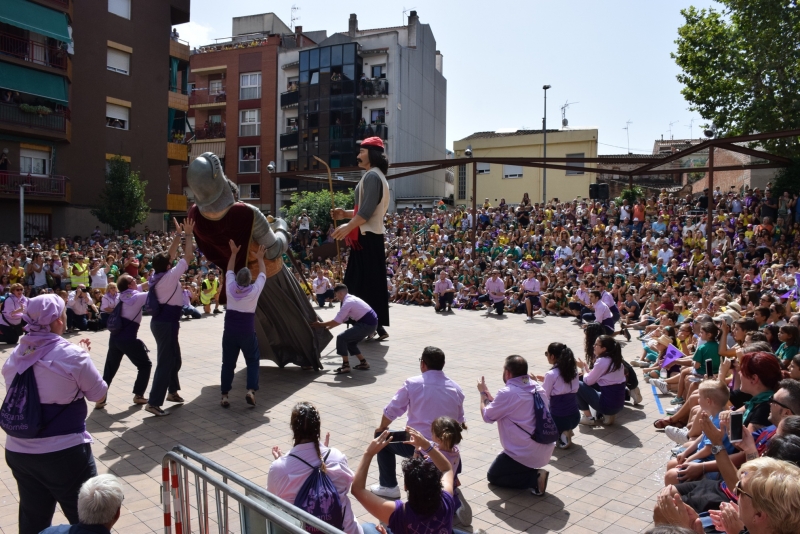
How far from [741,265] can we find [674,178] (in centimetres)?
2780

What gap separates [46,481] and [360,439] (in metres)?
2.90

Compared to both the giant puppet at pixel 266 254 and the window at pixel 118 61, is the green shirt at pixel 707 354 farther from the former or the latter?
the window at pixel 118 61

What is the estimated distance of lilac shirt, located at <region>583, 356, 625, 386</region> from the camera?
652 centimetres

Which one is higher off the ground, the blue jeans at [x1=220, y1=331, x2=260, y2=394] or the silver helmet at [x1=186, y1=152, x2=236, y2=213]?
the silver helmet at [x1=186, y1=152, x2=236, y2=213]

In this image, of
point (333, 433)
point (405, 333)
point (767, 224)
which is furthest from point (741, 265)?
point (333, 433)

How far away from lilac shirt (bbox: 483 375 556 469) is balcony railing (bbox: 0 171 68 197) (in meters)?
23.8

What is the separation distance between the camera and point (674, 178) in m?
39.4

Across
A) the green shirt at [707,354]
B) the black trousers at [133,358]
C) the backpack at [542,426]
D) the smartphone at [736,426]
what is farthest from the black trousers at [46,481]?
→ the green shirt at [707,354]

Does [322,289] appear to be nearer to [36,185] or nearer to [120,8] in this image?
[36,185]

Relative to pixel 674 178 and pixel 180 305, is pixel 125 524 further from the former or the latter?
pixel 674 178

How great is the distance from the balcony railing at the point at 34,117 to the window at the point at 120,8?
18.1 ft

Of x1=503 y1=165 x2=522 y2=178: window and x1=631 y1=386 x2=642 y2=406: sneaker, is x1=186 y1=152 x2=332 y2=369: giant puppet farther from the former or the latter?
x1=503 y1=165 x2=522 y2=178: window

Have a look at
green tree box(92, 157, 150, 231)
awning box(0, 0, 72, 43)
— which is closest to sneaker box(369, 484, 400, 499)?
green tree box(92, 157, 150, 231)

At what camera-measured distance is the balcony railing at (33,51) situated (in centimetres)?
2353
